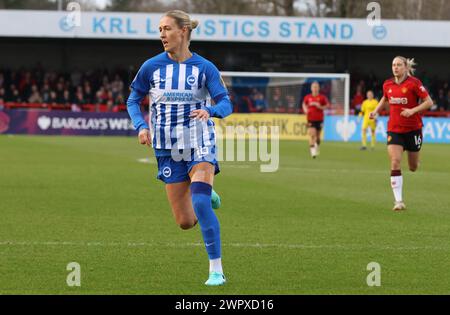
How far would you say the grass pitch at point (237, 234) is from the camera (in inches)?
322

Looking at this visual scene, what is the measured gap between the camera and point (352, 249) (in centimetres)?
1024

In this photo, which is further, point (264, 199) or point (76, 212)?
point (264, 199)

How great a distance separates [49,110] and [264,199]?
27.2m

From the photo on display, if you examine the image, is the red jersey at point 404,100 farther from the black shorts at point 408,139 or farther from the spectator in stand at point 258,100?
the spectator in stand at point 258,100

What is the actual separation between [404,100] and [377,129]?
2732 cm

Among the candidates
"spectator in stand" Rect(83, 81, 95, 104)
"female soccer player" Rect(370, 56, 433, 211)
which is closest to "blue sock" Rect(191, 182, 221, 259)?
"female soccer player" Rect(370, 56, 433, 211)

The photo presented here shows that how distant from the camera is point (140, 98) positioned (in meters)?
8.70

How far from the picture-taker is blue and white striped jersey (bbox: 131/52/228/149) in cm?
838

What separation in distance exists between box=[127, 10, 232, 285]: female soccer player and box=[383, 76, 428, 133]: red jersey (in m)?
6.78

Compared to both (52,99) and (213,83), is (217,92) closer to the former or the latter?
(213,83)

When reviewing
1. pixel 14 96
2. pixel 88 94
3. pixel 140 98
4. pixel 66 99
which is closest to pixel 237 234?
pixel 140 98

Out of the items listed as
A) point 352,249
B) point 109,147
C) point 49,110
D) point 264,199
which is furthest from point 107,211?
point 49,110

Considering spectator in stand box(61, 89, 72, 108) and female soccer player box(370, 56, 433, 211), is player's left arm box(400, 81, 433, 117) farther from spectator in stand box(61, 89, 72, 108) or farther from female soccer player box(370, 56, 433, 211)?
spectator in stand box(61, 89, 72, 108)

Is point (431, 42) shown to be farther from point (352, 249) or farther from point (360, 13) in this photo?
point (352, 249)
